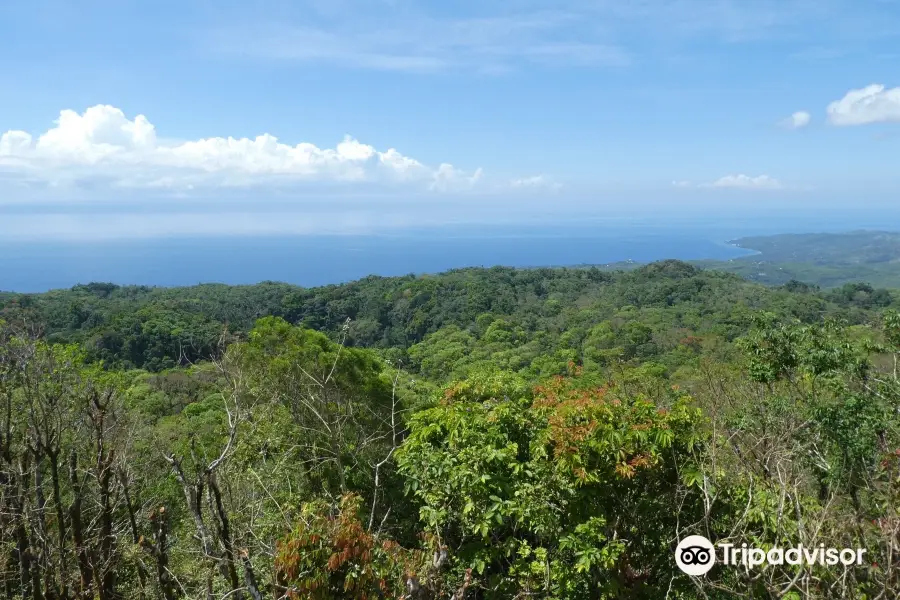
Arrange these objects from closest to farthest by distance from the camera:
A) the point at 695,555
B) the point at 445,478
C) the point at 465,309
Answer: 1. the point at 695,555
2. the point at 445,478
3. the point at 465,309

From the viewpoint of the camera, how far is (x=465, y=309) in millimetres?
55781

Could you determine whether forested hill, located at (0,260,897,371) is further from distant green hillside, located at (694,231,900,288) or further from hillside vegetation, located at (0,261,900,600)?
distant green hillside, located at (694,231,900,288)

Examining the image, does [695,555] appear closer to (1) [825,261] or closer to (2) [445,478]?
(2) [445,478]

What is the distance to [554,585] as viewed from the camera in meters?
5.08

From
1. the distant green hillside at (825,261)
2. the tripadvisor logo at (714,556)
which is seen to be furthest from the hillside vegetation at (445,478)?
the distant green hillside at (825,261)

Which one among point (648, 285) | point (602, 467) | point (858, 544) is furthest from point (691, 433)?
point (648, 285)

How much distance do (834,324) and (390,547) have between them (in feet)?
29.2

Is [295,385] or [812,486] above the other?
[295,385]

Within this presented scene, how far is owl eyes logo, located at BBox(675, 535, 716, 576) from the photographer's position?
4.57 meters

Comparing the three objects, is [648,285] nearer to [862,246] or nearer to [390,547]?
[390,547]

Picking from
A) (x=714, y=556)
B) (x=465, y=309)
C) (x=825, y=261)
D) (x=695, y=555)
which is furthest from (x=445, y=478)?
(x=825, y=261)

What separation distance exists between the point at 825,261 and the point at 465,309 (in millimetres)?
132270

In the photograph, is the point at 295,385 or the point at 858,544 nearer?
A: the point at 858,544

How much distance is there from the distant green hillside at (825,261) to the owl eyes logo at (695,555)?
11767cm
